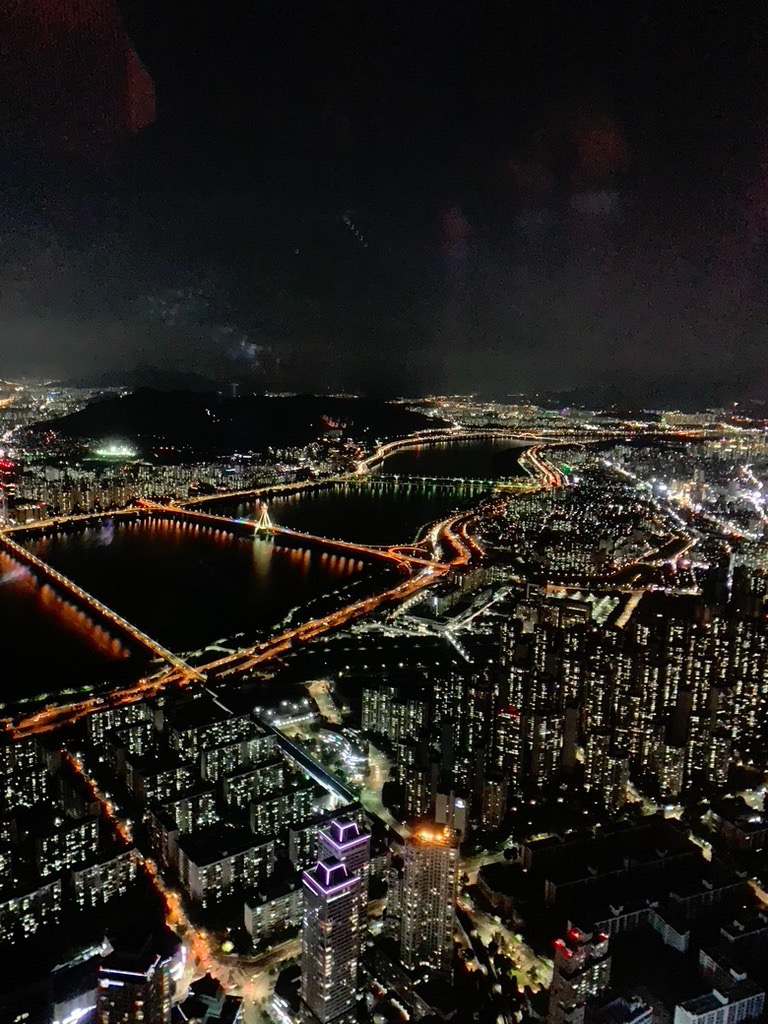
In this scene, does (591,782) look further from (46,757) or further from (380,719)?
(46,757)

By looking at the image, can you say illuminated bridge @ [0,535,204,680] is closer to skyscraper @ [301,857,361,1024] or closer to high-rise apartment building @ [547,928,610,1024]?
skyscraper @ [301,857,361,1024]

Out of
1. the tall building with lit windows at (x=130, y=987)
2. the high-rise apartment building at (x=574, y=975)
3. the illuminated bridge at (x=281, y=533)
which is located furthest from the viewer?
the illuminated bridge at (x=281, y=533)

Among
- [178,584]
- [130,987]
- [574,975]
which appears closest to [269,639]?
[178,584]

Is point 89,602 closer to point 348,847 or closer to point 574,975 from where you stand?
point 348,847

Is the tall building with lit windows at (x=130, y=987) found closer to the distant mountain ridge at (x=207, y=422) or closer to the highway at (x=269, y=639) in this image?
the highway at (x=269, y=639)

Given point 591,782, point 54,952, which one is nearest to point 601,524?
point 591,782

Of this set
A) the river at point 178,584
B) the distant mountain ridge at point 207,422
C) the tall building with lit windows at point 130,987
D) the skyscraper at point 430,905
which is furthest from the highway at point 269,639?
the distant mountain ridge at point 207,422
